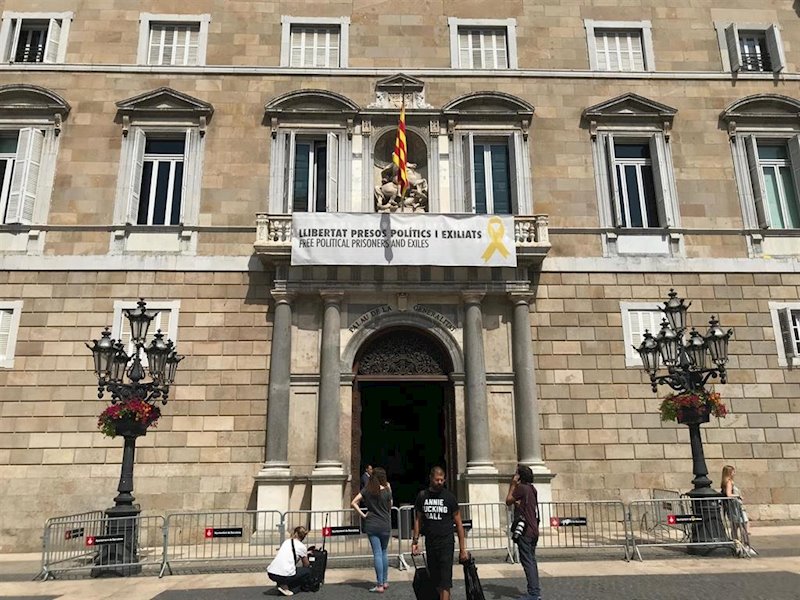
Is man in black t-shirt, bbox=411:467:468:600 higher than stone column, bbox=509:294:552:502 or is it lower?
lower

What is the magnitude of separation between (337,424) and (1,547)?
8378 mm

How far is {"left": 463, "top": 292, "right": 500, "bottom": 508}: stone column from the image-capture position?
1502 centimetres

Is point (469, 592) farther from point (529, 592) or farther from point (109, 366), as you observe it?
point (109, 366)

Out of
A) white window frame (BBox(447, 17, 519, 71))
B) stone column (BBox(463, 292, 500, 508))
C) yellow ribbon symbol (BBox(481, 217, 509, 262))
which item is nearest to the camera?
stone column (BBox(463, 292, 500, 508))

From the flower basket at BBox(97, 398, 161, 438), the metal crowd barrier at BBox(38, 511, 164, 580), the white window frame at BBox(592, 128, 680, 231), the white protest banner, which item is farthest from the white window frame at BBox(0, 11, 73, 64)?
the white window frame at BBox(592, 128, 680, 231)

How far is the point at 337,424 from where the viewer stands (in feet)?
50.9

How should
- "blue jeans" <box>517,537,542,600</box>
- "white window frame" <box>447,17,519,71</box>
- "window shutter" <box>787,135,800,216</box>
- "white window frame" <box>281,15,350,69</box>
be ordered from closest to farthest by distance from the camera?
"blue jeans" <box>517,537,542,600</box>, "window shutter" <box>787,135,800,216</box>, "white window frame" <box>281,15,350,69</box>, "white window frame" <box>447,17,519,71</box>

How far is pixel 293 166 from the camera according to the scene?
17.9 metres

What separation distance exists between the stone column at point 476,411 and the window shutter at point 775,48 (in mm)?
12333

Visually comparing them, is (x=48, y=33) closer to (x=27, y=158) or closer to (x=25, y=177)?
(x=27, y=158)

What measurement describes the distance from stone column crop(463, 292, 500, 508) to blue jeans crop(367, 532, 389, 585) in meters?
5.29

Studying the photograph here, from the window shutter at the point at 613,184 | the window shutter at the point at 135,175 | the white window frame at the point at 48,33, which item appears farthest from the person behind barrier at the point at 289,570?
the white window frame at the point at 48,33

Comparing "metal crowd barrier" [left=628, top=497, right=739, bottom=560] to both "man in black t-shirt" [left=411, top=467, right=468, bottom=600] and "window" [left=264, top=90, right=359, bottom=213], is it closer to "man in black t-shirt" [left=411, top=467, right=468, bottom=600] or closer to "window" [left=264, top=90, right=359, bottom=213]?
"man in black t-shirt" [left=411, top=467, right=468, bottom=600]

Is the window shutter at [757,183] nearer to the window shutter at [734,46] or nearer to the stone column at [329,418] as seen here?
the window shutter at [734,46]
